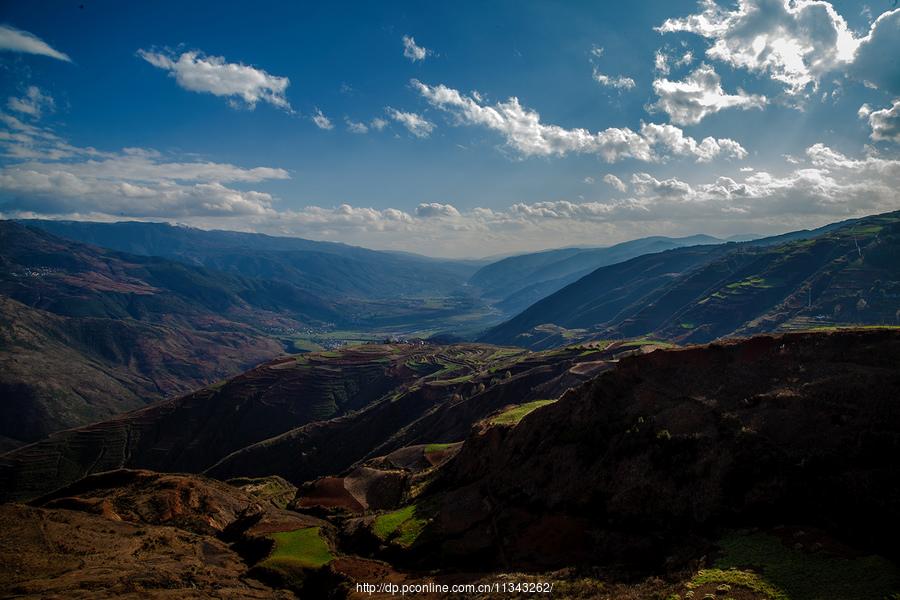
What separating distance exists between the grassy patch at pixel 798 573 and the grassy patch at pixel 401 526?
64.6 feet

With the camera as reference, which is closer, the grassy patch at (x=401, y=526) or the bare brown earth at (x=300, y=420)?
the grassy patch at (x=401, y=526)

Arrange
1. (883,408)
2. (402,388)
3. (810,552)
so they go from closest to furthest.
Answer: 1. (810,552)
2. (883,408)
3. (402,388)

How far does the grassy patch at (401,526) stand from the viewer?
33438 mm

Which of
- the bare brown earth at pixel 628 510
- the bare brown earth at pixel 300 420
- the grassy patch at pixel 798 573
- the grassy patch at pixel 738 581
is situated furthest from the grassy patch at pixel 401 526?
the bare brown earth at pixel 300 420

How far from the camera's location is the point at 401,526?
116ft

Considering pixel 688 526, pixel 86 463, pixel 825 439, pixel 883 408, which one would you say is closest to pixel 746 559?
pixel 688 526

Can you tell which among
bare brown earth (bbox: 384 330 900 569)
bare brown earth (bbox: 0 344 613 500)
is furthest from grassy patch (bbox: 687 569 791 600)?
bare brown earth (bbox: 0 344 613 500)

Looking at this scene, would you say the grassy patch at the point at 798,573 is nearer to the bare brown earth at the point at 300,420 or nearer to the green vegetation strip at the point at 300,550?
the green vegetation strip at the point at 300,550

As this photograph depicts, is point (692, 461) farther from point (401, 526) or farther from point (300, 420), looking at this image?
point (300, 420)

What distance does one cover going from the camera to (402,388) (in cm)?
15388

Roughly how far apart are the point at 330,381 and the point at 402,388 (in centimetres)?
2722

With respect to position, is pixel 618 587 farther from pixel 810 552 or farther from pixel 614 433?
pixel 614 433

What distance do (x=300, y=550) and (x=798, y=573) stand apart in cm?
3084

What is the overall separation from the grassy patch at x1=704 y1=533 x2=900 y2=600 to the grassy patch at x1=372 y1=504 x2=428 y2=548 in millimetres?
19697
